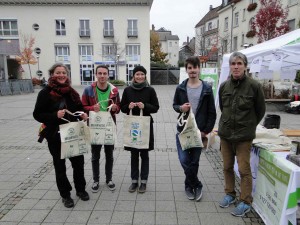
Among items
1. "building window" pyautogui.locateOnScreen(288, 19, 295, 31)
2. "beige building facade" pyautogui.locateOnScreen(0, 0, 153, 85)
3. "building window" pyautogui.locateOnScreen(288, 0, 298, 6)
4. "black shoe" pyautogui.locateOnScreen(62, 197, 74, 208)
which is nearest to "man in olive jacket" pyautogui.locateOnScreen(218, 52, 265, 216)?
"black shoe" pyautogui.locateOnScreen(62, 197, 74, 208)

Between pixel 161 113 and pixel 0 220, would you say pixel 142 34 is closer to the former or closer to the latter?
pixel 161 113

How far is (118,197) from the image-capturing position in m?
3.72

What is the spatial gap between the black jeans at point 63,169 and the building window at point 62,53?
31.9 meters

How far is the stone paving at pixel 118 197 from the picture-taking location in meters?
3.18

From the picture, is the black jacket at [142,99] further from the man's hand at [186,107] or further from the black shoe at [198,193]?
the black shoe at [198,193]

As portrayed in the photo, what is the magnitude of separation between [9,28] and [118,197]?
36.0 m

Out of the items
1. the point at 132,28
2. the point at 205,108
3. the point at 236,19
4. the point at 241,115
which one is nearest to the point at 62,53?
the point at 132,28

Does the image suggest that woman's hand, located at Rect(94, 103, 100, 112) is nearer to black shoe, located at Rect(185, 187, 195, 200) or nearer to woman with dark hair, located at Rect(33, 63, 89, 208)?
woman with dark hair, located at Rect(33, 63, 89, 208)

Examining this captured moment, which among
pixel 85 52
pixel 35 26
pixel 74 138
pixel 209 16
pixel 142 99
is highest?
pixel 209 16

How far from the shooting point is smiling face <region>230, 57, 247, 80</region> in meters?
3.06

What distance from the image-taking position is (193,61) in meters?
3.31

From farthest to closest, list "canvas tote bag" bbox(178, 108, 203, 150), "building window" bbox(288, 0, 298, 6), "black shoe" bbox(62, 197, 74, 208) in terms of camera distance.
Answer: "building window" bbox(288, 0, 298, 6), "black shoe" bbox(62, 197, 74, 208), "canvas tote bag" bbox(178, 108, 203, 150)

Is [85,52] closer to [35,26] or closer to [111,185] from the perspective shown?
[35,26]

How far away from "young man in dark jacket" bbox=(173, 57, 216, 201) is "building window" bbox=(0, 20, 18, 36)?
117ft
